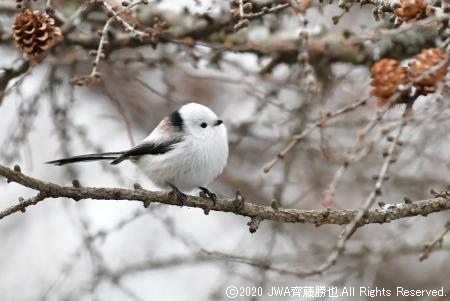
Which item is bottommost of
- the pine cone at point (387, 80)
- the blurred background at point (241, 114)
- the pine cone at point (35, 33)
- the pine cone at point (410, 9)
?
the blurred background at point (241, 114)

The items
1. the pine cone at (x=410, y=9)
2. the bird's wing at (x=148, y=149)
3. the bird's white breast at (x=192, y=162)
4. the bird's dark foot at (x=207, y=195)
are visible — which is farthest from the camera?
the bird's wing at (x=148, y=149)

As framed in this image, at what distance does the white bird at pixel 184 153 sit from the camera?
3.50 metres

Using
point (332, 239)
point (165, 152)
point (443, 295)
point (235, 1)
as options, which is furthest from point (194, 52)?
point (332, 239)

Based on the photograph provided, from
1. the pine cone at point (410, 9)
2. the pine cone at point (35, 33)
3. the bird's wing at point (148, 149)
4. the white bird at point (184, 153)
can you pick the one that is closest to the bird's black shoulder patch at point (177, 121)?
the white bird at point (184, 153)

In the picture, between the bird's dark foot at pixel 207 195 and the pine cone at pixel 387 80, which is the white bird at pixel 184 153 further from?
the pine cone at pixel 387 80

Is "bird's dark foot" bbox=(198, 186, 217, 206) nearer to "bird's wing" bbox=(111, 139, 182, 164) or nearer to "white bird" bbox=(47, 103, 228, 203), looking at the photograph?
"white bird" bbox=(47, 103, 228, 203)

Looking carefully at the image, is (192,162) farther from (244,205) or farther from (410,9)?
(410,9)

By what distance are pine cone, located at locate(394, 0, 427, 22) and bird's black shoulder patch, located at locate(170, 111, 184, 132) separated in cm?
177

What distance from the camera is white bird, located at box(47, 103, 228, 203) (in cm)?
350

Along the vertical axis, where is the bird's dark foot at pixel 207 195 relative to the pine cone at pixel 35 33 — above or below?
below

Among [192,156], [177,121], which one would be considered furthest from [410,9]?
[177,121]

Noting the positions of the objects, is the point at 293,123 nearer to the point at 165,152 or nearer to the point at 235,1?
the point at 165,152

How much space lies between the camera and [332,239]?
630 centimetres

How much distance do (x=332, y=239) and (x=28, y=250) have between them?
10.4 feet
